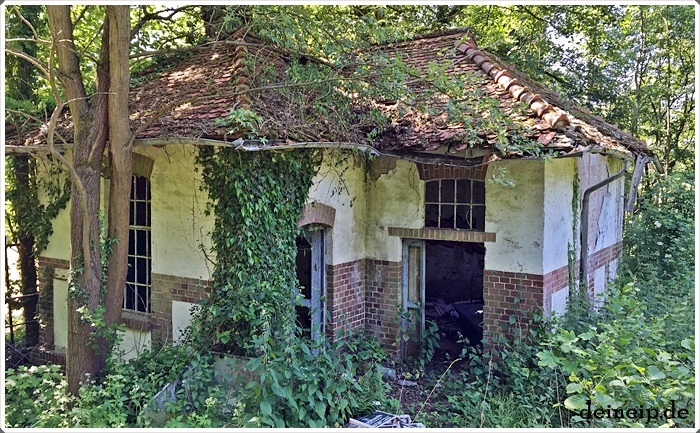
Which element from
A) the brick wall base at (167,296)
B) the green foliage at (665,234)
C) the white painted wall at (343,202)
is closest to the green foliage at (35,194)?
the brick wall base at (167,296)

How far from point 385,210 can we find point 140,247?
3.66 metres

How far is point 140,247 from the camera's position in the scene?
8195mm

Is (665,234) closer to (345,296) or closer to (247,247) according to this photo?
(345,296)

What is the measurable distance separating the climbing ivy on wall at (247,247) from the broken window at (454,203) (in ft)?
8.06

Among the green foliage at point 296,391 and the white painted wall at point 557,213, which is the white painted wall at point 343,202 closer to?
the green foliage at point 296,391

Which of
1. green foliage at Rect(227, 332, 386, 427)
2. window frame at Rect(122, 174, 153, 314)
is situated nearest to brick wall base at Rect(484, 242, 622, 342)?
green foliage at Rect(227, 332, 386, 427)

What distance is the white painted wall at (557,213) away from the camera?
308 inches

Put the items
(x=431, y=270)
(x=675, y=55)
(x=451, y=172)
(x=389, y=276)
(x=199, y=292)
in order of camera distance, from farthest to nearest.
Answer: (x=675, y=55), (x=431, y=270), (x=389, y=276), (x=451, y=172), (x=199, y=292)

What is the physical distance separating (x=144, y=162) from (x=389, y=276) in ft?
12.9

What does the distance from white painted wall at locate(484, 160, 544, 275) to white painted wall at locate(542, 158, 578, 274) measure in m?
0.10

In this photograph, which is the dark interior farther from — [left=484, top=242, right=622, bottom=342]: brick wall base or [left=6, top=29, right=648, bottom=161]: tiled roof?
[left=484, top=242, right=622, bottom=342]: brick wall base

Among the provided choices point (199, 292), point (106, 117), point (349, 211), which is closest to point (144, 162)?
point (106, 117)

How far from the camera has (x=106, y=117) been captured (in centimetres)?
627

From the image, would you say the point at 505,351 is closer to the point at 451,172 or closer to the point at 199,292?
the point at 451,172
